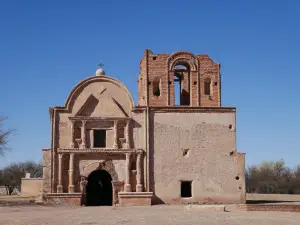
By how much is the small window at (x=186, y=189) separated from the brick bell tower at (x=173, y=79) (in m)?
4.01

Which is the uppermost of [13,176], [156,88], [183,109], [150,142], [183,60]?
[183,60]

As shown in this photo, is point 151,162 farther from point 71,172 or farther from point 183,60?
point 183,60

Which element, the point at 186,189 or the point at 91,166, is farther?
the point at 186,189

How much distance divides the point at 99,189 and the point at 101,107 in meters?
4.97

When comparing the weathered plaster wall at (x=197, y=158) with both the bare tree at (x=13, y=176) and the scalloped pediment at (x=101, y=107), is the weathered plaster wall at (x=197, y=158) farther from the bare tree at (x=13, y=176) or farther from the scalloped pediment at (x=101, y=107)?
the bare tree at (x=13, y=176)

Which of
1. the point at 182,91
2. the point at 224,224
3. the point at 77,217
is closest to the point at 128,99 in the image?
the point at 182,91

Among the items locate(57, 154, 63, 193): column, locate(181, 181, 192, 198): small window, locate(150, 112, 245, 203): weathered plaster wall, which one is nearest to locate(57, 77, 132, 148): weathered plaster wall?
locate(57, 154, 63, 193): column

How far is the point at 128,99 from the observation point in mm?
25547

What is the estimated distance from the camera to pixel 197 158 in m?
25.1

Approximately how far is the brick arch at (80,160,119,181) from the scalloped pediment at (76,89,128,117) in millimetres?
2434

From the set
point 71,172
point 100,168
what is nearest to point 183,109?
point 100,168

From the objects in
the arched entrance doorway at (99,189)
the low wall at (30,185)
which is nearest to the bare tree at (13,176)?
the low wall at (30,185)

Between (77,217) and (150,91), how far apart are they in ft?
32.3

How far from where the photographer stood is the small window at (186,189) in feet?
82.1
